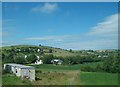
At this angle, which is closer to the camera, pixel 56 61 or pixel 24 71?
pixel 24 71

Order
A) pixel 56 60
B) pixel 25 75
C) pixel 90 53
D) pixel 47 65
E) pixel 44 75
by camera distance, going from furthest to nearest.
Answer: pixel 90 53 → pixel 56 60 → pixel 47 65 → pixel 44 75 → pixel 25 75

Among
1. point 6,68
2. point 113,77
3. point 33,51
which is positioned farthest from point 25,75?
point 33,51

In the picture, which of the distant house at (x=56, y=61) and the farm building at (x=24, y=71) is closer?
the farm building at (x=24, y=71)

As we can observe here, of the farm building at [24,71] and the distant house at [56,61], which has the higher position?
the distant house at [56,61]

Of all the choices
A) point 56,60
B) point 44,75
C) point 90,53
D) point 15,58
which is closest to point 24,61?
point 15,58

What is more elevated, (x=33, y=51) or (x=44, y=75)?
(x=33, y=51)

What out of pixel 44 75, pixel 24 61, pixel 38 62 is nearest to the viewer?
pixel 44 75

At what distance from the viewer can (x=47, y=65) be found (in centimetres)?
1548

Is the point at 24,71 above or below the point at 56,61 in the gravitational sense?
below

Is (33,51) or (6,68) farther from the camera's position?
(33,51)

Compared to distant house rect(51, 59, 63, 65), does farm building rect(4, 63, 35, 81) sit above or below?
below

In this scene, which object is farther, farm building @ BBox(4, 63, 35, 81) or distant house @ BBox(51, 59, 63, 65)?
distant house @ BBox(51, 59, 63, 65)

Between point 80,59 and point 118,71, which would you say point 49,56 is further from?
point 118,71

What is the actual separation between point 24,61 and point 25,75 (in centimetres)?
372
